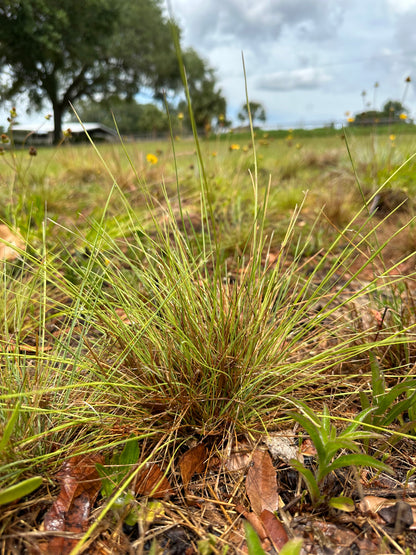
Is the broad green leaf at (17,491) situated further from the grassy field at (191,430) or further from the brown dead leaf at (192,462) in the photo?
the brown dead leaf at (192,462)

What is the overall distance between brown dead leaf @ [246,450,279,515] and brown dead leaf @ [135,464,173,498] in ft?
0.52

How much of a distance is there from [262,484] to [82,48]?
1968 cm

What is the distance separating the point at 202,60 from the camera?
26266mm

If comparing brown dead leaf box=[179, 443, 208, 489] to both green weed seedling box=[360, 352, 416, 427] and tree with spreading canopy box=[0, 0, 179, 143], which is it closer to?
green weed seedling box=[360, 352, 416, 427]

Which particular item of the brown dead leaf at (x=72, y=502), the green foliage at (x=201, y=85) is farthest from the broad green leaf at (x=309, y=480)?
the green foliage at (x=201, y=85)

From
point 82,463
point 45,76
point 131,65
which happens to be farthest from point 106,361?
point 131,65

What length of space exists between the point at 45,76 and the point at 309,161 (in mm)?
17324

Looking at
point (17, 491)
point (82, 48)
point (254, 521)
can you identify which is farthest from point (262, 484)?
point (82, 48)

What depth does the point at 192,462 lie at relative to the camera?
2.64ft

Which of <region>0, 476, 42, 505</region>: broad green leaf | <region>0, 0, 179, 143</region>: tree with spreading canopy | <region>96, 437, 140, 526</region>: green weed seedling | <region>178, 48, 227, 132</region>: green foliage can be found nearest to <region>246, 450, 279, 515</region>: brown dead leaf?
<region>96, 437, 140, 526</region>: green weed seedling

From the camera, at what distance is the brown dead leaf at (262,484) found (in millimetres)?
727

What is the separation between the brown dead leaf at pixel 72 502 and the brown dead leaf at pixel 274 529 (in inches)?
12.2

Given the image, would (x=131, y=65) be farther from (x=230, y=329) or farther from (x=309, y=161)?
(x=230, y=329)

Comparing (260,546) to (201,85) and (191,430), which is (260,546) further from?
(201,85)
